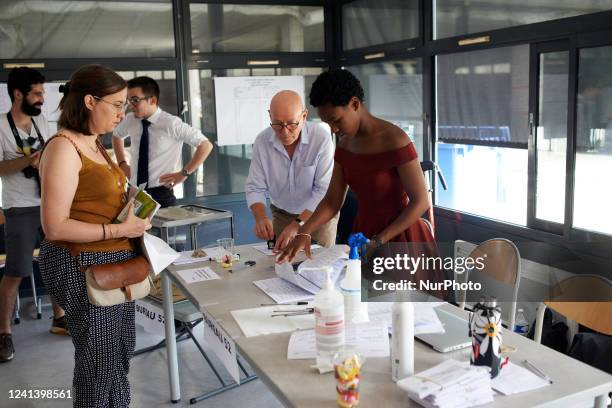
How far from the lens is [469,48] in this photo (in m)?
3.84

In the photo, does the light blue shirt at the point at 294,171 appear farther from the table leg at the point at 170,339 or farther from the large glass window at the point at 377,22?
the large glass window at the point at 377,22

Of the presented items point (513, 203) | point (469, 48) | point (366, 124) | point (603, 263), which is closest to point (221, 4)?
point (469, 48)

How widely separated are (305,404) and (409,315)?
Answer: 307 mm

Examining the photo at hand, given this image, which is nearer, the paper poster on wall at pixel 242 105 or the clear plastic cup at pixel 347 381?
the clear plastic cup at pixel 347 381

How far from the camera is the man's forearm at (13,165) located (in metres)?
3.45

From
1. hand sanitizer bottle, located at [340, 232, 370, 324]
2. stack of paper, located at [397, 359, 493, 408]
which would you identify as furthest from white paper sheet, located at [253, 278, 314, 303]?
stack of paper, located at [397, 359, 493, 408]

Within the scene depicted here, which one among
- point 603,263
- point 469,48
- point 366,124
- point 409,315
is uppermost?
point 469,48

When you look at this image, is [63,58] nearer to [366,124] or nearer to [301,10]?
[301,10]

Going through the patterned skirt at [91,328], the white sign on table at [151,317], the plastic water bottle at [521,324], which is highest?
the patterned skirt at [91,328]

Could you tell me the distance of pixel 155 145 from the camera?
3.93 metres

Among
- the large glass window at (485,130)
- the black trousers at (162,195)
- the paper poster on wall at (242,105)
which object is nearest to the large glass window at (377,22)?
the large glass window at (485,130)

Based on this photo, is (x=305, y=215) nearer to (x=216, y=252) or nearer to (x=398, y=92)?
(x=216, y=252)

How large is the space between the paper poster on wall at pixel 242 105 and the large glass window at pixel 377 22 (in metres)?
0.70

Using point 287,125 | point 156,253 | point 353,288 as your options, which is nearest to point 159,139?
point 287,125
